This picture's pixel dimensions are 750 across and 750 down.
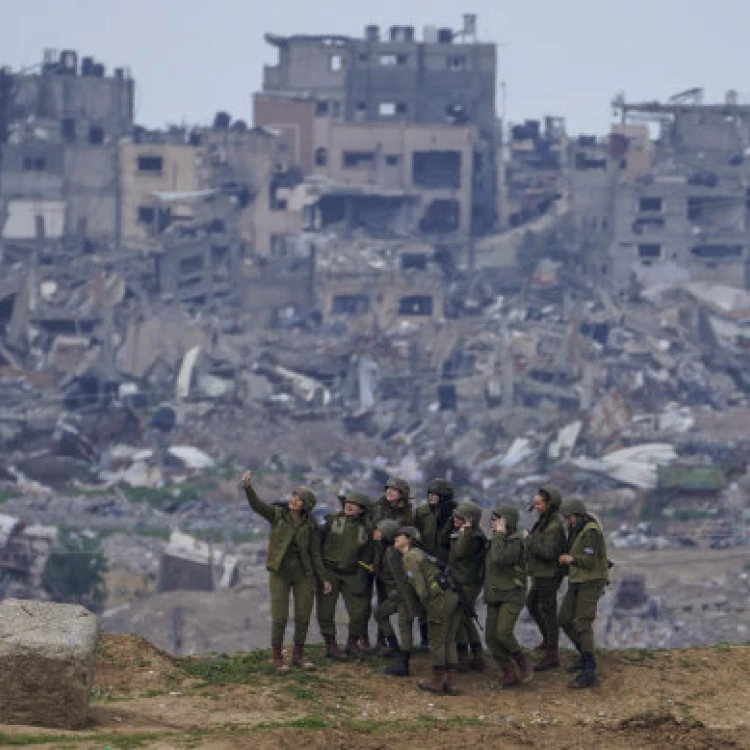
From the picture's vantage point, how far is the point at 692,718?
1407cm

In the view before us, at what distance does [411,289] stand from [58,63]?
1910 centimetres

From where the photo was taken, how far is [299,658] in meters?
15.2

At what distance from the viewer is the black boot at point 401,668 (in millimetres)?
15055

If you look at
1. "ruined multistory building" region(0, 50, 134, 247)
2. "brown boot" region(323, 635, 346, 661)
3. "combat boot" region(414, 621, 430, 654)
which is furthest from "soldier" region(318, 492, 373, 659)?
"ruined multistory building" region(0, 50, 134, 247)

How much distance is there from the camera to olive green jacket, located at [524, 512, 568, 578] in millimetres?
15055

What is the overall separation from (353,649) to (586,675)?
1.56 m

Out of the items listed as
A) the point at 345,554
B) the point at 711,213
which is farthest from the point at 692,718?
the point at 711,213

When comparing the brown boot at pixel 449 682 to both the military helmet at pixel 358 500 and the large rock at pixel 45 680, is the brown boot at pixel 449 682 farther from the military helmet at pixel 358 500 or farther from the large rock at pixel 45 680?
the large rock at pixel 45 680

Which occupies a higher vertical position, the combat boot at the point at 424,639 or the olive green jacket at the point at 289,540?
the olive green jacket at the point at 289,540

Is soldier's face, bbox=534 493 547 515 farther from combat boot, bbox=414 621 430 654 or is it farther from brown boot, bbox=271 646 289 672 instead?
brown boot, bbox=271 646 289 672

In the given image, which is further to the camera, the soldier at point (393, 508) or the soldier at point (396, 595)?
the soldier at point (393, 508)

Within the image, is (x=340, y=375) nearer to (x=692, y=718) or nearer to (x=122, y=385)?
(x=122, y=385)

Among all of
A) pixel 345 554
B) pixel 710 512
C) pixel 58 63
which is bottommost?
pixel 710 512

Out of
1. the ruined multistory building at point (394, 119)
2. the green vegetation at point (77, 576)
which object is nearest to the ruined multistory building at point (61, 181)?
the ruined multistory building at point (394, 119)
